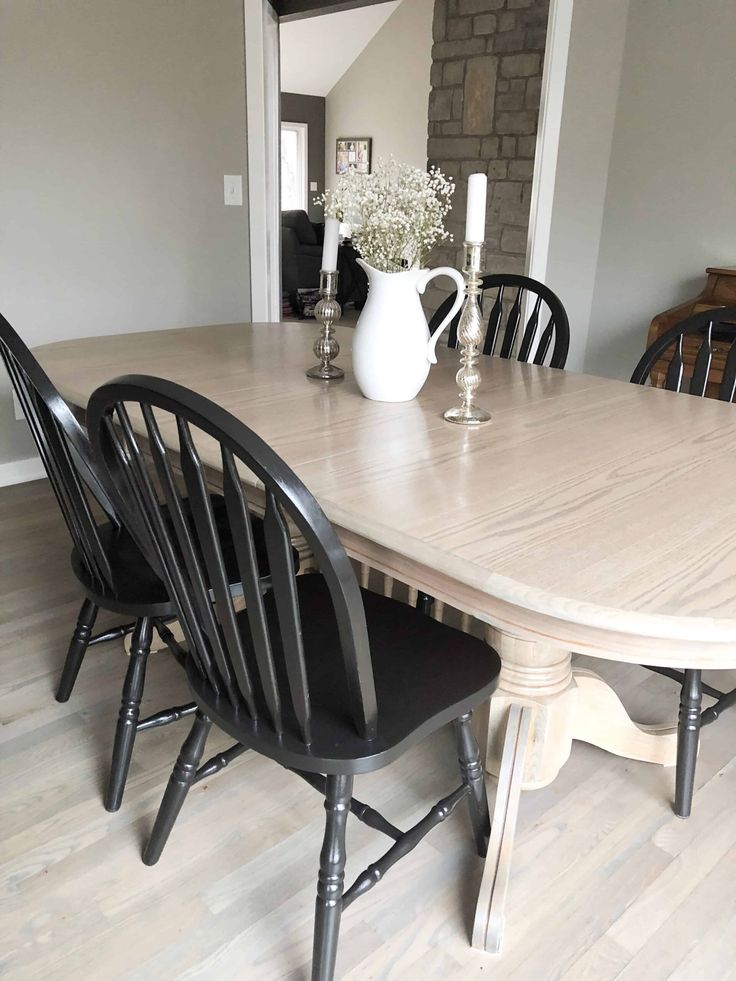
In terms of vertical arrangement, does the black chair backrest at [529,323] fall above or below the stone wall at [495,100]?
below

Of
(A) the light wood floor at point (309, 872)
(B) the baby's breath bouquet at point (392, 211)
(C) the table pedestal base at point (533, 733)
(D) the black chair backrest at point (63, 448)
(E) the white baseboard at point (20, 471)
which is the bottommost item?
(A) the light wood floor at point (309, 872)

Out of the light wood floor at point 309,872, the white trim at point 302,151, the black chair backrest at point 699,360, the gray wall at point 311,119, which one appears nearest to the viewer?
the light wood floor at point 309,872

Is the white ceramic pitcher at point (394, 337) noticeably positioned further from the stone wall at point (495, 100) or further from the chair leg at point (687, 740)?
the stone wall at point (495, 100)

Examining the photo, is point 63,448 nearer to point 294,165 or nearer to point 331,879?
point 331,879

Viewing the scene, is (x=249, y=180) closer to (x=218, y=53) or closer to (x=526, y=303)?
(x=218, y=53)

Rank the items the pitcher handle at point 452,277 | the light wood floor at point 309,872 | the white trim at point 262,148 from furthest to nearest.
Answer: the white trim at point 262,148 < the pitcher handle at point 452,277 < the light wood floor at point 309,872

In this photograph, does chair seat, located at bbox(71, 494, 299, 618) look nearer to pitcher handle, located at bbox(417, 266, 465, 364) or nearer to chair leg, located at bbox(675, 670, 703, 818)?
pitcher handle, located at bbox(417, 266, 465, 364)

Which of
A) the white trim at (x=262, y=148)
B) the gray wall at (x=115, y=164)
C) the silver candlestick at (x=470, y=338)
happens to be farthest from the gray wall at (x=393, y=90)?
the silver candlestick at (x=470, y=338)

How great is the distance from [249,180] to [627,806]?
2.92 meters

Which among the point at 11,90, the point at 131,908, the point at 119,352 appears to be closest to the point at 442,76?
the point at 11,90

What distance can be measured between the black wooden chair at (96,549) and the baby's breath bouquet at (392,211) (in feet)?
2.01

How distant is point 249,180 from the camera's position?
11.4 ft

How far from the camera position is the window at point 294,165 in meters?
9.01

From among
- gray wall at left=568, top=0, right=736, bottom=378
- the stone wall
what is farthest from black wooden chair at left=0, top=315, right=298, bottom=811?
the stone wall
